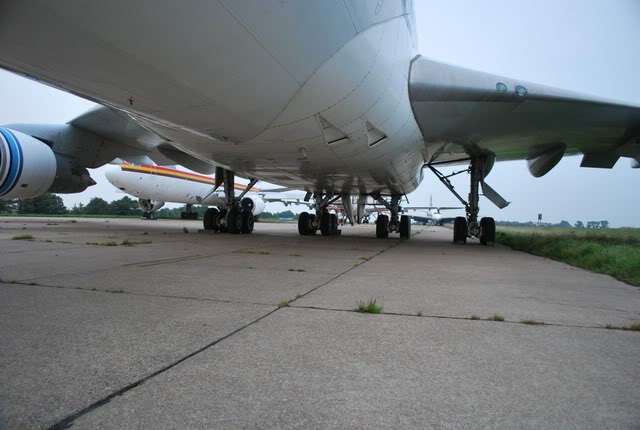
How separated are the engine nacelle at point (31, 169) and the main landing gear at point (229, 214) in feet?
9.67

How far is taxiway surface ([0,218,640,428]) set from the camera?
3.77 feet

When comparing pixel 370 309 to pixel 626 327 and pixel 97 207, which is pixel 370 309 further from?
pixel 97 207

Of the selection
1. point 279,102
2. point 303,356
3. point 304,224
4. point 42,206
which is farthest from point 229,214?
point 42,206

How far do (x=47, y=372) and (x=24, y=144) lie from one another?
25.9ft

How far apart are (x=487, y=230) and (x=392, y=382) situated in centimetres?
874

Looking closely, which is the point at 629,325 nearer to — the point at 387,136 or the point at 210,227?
the point at 387,136

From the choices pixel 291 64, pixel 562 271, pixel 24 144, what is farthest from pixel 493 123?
pixel 24 144

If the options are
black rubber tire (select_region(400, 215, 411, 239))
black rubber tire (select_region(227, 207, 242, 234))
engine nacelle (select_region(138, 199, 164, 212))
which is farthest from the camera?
engine nacelle (select_region(138, 199, 164, 212))

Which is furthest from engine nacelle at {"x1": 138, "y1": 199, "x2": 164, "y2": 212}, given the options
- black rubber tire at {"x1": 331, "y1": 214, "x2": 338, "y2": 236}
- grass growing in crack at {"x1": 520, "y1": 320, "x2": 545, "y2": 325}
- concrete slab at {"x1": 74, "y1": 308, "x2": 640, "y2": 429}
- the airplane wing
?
grass growing in crack at {"x1": 520, "y1": 320, "x2": 545, "y2": 325}

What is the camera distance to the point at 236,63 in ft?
9.45

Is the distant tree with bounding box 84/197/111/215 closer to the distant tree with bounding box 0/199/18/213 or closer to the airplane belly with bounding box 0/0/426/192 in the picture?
the distant tree with bounding box 0/199/18/213

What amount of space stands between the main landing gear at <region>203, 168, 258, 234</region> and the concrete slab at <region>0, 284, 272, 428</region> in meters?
6.71

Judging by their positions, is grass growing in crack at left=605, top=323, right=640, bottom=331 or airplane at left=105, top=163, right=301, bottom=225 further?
airplane at left=105, top=163, right=301, bottom=225

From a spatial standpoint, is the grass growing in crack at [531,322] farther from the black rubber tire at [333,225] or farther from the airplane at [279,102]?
the black rubber tire at [333,225]
